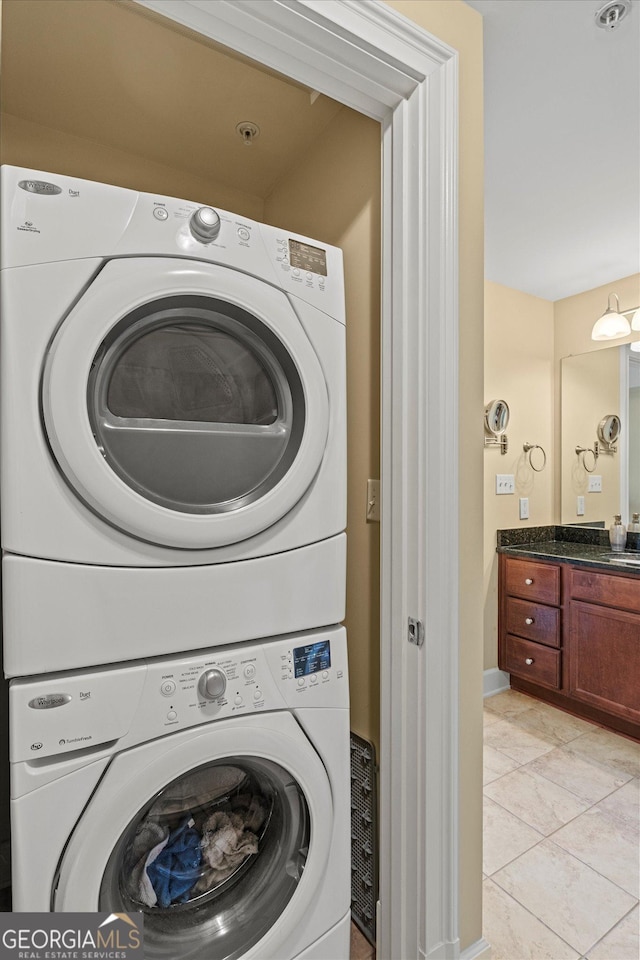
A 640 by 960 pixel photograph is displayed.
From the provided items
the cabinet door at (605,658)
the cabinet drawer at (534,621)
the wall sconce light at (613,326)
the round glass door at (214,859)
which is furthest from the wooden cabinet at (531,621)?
the round glass door at (214,859)

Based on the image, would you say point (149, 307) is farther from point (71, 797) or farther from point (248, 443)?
point (71, 797)

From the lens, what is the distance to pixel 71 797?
90 centimetres

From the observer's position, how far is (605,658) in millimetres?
2541

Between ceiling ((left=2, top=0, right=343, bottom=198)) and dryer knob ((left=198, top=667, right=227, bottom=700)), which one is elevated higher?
ceiling ((left=2, top=0, right=343, bottom=198))

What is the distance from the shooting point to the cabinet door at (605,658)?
2.42 metres

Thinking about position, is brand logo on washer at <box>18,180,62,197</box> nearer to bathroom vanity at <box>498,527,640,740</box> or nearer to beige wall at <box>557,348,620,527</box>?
bathroom vanity at <box>498,527,640,740</box>

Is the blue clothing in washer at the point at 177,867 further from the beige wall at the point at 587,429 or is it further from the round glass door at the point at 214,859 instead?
the beige wall at the point at 587,429

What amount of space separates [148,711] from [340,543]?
0.54 m

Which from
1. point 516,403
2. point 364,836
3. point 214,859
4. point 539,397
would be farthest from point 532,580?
point 214,859

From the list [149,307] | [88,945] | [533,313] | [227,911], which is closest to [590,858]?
[227,911]

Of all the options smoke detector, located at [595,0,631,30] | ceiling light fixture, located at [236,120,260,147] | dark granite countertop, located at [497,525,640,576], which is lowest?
dark granite countertop, located at [497,525,640,576]

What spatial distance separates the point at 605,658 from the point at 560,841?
985 millimetres

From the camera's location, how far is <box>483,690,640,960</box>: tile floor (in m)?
1.47

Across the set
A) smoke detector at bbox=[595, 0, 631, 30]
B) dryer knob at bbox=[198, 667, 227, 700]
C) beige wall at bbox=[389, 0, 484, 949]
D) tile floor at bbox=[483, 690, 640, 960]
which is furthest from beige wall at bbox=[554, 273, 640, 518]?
dryer knob at bbox=[198, 667, 227, 700]
